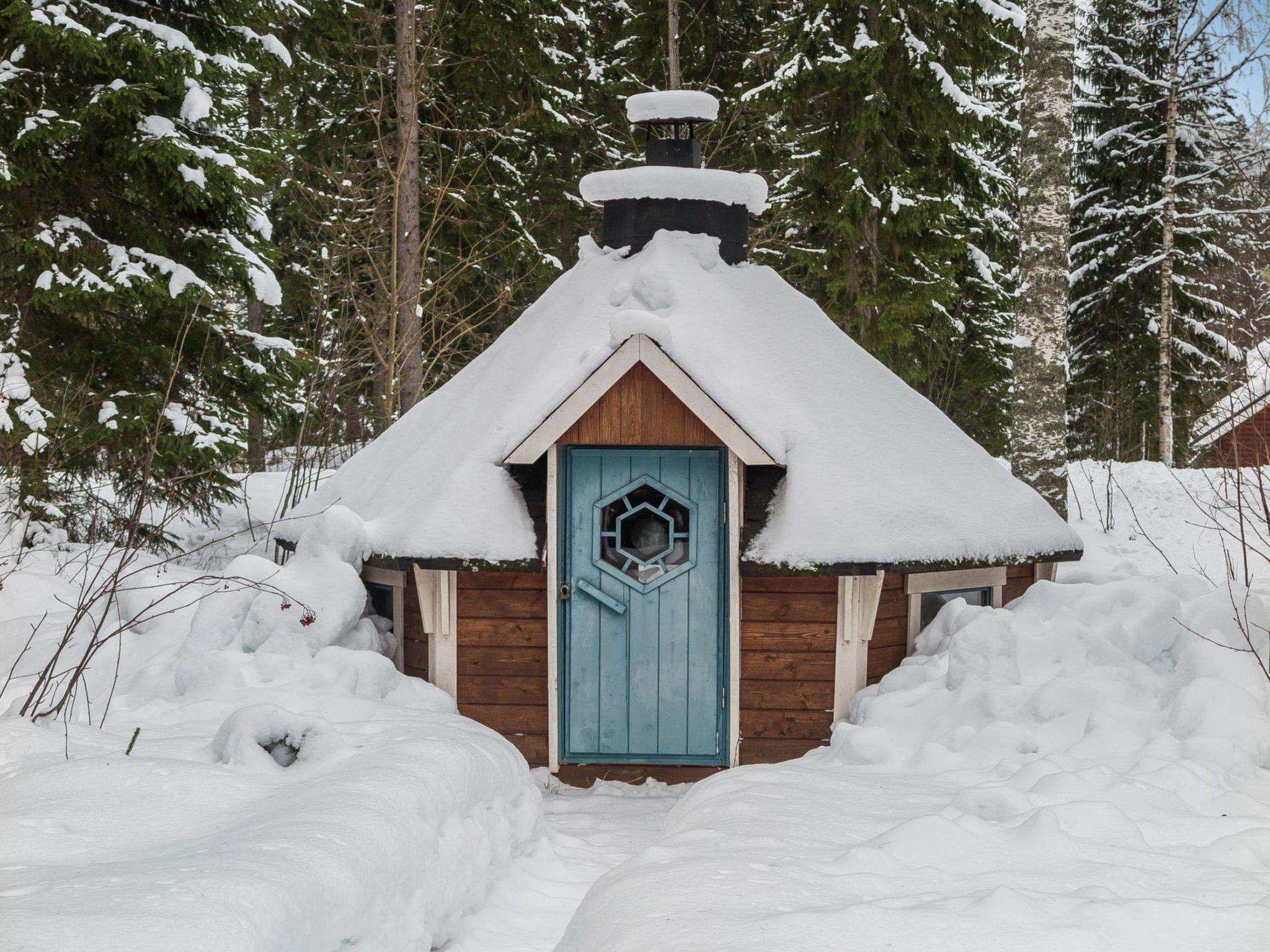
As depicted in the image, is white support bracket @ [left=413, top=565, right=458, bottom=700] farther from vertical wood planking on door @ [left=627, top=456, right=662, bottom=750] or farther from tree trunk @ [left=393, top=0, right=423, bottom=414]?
tree trunk @ [left=393, top=0, right=423, bottom=414]

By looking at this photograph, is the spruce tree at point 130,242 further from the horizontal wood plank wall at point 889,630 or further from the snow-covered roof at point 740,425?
the horizontal wood plank wall at point 889,630

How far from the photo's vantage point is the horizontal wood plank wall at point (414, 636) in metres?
6.12

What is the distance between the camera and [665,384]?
5691mm

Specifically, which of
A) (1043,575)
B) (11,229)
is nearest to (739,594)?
(1043,575)

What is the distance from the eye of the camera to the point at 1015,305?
8750 mm

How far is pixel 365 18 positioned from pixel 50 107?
4567 millimetres

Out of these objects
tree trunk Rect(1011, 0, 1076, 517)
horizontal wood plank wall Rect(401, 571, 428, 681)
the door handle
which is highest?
tree trunk Rect(1011, 0, 1076, 517)

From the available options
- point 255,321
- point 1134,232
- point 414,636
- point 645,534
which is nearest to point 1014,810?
point 645,534

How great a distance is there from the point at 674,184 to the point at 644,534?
2588 mm

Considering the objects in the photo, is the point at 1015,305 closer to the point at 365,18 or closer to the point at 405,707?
the point at 405,707

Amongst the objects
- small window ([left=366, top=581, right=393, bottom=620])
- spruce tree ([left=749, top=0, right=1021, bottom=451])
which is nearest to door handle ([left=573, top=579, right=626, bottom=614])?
small window ([left=366, top=581, right=393, bottom=620])

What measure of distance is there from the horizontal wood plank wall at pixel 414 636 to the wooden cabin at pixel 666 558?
0.05ft

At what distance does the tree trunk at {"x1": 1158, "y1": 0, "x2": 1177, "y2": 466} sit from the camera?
54.0ft

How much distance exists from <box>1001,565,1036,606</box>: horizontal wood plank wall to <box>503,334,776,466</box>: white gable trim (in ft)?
6.85
